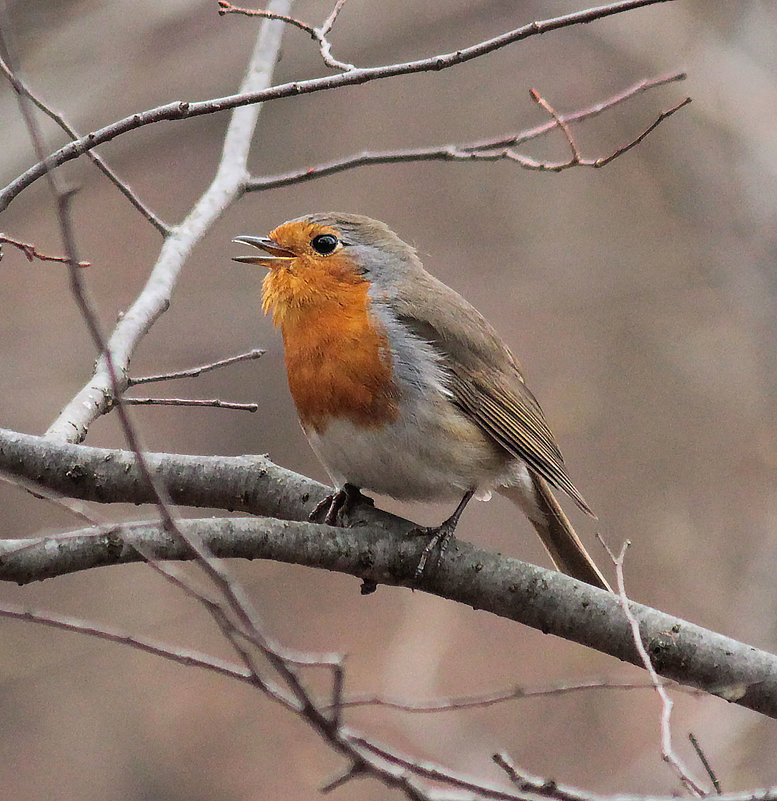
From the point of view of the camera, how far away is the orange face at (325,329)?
12.9 ft

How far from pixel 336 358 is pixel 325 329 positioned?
16 centimetres

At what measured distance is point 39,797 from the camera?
7.82 meters

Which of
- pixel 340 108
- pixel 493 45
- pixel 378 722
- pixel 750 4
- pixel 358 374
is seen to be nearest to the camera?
pixel 493 45

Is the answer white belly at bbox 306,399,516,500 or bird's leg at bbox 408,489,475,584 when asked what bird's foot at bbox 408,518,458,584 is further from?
white belly at bbox 306,399,516,500

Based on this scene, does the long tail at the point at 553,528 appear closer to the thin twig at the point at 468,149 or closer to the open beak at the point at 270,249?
the open beak at the point at 270,249

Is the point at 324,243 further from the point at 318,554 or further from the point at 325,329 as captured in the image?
the point at 318,554

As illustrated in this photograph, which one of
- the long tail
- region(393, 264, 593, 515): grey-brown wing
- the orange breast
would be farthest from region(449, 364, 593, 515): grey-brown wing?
the orange breast

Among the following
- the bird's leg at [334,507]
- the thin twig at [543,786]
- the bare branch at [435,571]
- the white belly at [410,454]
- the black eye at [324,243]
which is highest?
the black eye at [324,243]

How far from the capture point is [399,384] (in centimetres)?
398

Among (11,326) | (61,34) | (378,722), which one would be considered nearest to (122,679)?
(378,722)

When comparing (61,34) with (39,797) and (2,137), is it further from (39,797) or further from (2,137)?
(39,797)

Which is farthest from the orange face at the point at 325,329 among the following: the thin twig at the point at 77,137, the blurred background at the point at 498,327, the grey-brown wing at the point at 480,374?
the blurred background at the point at 498,327

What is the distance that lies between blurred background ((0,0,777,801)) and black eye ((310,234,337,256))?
247cm

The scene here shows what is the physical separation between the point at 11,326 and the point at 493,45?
260 inches
